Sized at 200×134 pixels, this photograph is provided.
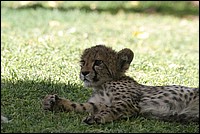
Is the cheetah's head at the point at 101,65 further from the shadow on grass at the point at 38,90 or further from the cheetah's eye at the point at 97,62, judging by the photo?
the shadow on grass at the point at 38,90

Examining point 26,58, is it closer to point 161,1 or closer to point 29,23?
point 29,23

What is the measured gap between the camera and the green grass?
18.1 feet

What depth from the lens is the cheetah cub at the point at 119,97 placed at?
566cm

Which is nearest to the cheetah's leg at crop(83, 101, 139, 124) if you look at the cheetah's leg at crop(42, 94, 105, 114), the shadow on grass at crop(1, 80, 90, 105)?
the cheetah's leg at crop(42, 94, 105, 114)

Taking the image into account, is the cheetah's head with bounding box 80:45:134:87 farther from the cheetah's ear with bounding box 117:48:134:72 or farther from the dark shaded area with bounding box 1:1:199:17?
the dark shaded area with bounding box 1:1:199:17

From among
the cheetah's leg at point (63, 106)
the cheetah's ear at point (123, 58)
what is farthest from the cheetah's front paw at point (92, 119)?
the cheetah's ear at point (123, 58)

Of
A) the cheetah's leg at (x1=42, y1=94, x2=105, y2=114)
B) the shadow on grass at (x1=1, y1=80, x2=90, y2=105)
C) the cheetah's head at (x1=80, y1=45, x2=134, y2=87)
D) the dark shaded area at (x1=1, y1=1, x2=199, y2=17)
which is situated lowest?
the cheetah's leg at (x1=42, y1=94, x2=105, y2=114)

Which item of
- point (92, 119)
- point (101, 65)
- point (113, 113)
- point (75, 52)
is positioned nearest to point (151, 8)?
point (75, 52)

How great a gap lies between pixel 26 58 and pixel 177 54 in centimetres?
298

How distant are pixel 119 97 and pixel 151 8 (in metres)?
10.6

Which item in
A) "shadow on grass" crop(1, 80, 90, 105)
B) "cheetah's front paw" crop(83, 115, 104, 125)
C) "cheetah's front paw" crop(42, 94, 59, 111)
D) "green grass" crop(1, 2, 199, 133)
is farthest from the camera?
"shadow on grass" crop(1, 80, 90, 105)

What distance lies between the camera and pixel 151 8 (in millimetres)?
16203

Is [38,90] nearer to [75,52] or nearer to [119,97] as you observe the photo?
[119,97]

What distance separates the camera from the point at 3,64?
7.98 m
